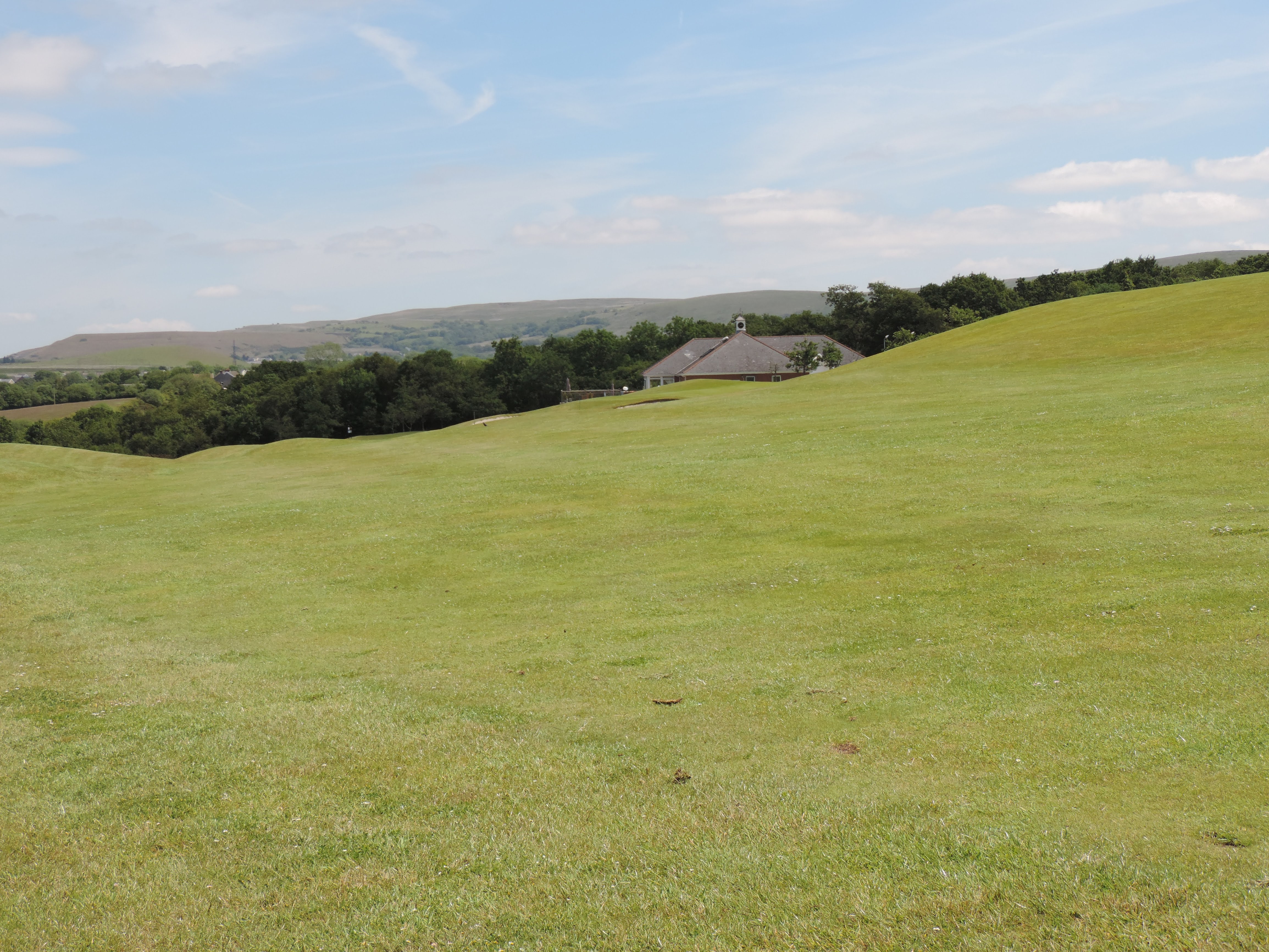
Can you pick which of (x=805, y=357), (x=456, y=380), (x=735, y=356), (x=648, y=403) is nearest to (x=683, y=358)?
(x=735, y=356)

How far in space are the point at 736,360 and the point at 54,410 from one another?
125605 mm

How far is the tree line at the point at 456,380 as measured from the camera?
124000 mm

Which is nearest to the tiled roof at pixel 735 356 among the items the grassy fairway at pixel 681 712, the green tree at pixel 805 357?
the green tree at pixel 805 357

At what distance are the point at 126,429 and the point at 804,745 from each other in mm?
146955

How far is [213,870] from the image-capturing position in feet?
23.9

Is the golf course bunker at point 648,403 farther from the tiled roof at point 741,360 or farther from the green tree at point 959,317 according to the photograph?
the green tree at point 959,317

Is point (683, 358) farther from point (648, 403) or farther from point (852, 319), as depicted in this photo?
point (648, 403)

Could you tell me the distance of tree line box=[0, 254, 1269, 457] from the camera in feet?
407

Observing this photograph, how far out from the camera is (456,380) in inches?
5064

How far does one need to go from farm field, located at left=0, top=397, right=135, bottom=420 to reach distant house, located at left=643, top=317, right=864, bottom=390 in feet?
316

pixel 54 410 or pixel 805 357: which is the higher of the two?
pixel 54 410

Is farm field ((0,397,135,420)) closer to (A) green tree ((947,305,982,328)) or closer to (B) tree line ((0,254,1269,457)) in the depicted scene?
(B) tree line ((0,254,1269,457))

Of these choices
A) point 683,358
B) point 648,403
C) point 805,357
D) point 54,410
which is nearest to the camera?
point 648,403

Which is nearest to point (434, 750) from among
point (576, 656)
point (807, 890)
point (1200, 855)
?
point (576, 656)
